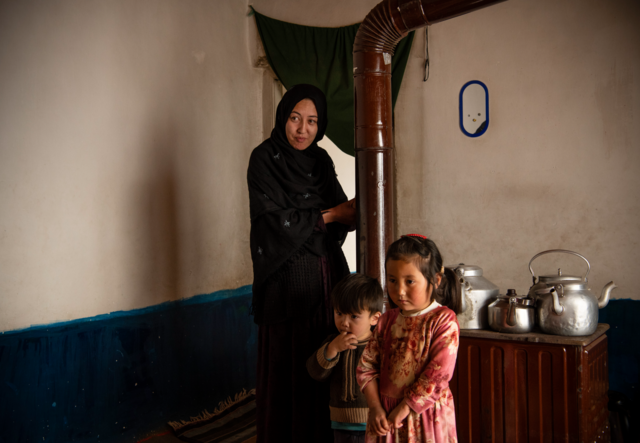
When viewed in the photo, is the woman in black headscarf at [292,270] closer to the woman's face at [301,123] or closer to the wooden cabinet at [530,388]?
the woman's face at [301,123]

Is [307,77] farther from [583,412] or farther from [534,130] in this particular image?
[583,412]

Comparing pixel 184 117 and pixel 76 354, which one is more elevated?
pixel 184 117

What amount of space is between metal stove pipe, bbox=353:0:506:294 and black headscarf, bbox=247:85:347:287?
0.20m

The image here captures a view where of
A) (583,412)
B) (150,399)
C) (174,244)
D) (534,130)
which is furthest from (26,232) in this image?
(534,130)

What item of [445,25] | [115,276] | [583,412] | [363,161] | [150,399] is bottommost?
[150,399]

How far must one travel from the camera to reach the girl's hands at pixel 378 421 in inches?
57.5

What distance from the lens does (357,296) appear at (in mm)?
Answer: 1675

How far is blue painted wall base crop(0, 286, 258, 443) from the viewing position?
222cm

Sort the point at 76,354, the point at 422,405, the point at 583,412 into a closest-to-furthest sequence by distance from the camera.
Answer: the point at 422,405
the point at 583,412
the point at 76,354

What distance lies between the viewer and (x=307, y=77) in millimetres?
3459

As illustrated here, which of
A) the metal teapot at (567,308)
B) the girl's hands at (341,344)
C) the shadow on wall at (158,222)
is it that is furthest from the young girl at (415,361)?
the shadow on wall at (158,222)

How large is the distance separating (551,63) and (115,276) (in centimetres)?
272

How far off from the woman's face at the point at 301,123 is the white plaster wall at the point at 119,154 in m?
1.09

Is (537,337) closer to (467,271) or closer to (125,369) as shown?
(467,271)
